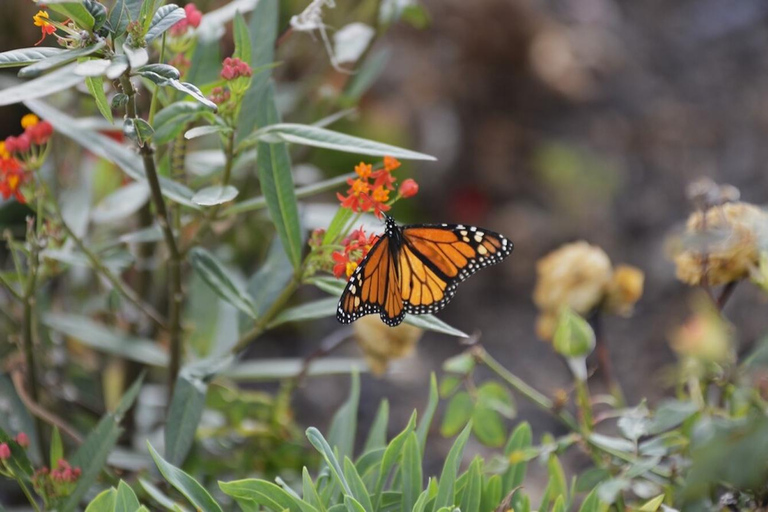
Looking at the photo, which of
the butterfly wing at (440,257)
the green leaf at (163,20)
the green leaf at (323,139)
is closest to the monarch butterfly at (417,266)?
the butterfly wing at (440,257)

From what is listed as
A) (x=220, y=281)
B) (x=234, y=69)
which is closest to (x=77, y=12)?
(x=234, y=69)

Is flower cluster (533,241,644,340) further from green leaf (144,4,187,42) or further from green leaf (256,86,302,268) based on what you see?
green leaf (144,4,187,42)

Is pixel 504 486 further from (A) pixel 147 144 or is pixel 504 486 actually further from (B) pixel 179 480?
(A) pixel 147 144

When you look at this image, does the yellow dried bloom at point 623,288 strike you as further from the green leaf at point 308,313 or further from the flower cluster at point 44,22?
the flower cluster at point 44,22

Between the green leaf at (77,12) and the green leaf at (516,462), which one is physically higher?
the green leaf at (77,12)

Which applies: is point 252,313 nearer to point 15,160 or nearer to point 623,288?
point 15,160

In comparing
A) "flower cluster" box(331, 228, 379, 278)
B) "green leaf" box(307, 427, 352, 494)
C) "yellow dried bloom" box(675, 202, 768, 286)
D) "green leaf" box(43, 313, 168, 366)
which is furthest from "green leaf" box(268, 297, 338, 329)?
"yellow dried bloom" box(675, 202, 768, 286)
